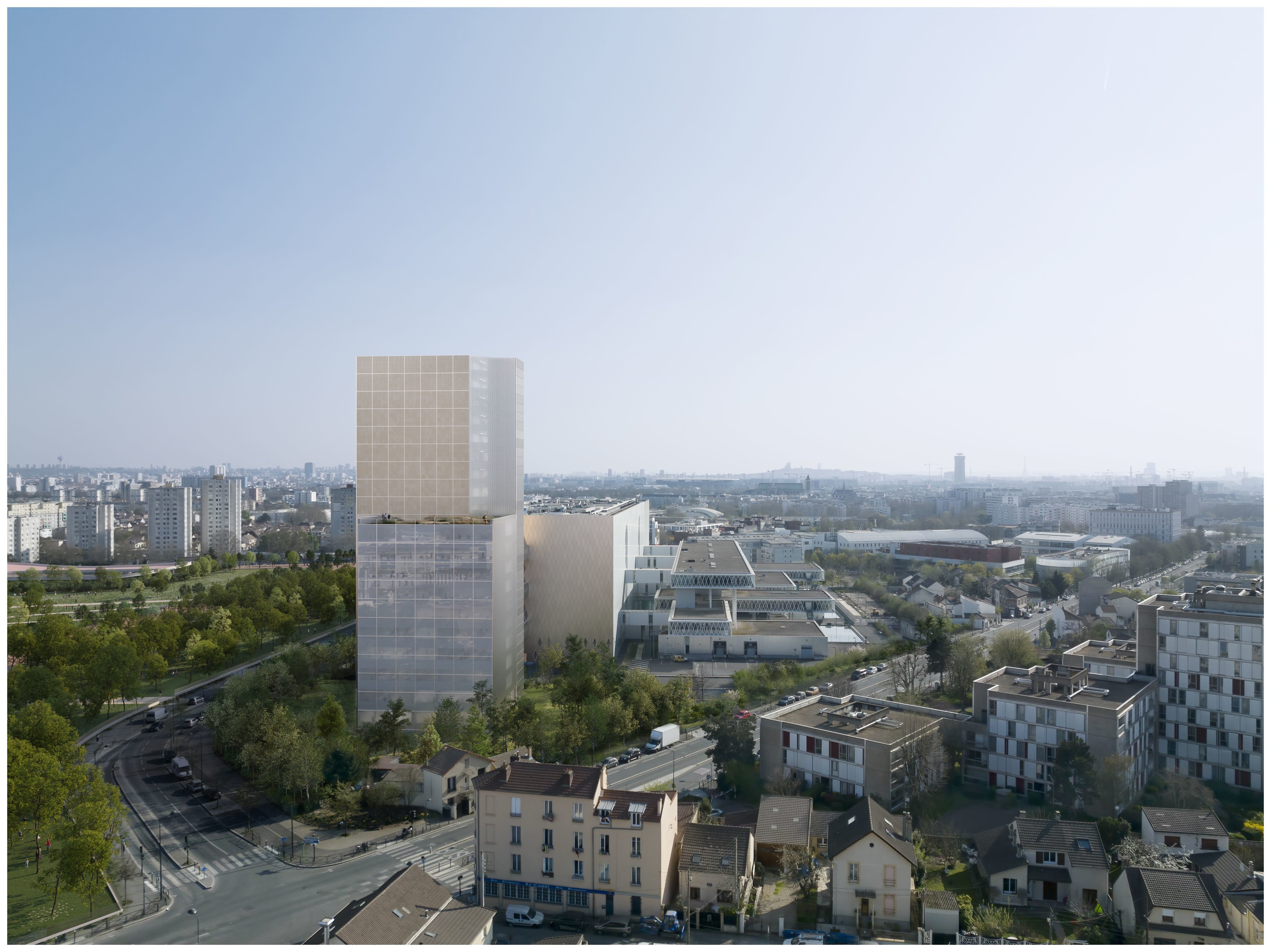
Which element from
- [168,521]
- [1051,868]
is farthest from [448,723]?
[168,521]

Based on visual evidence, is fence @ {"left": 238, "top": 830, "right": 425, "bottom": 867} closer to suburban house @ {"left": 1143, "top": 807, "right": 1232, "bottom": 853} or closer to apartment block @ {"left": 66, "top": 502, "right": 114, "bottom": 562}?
suburban house @ {"left": 1143, "top": 807, "right": 1232, "bottom": 853}

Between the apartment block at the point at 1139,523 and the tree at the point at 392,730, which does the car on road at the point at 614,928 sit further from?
the apartment block at the point at 1139,523

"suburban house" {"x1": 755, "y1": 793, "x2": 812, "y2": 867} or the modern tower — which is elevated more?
the modern tower

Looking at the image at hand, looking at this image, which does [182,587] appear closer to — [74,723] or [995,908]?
[74,723]

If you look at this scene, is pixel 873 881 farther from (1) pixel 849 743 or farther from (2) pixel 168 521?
(2) pixel 168 521

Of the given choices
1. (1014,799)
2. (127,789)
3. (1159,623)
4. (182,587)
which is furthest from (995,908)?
(182,587)

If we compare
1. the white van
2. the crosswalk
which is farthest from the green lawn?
the white van
